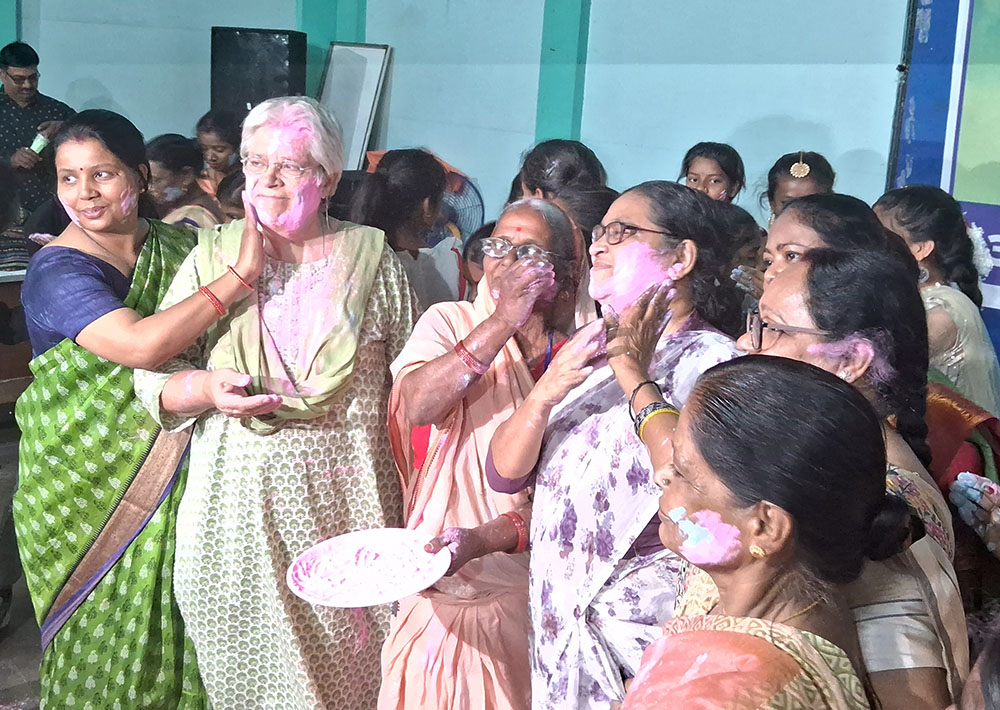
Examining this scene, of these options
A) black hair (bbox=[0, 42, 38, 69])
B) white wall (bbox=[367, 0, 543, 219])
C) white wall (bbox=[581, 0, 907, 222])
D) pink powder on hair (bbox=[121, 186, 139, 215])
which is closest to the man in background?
black hair (bbox=[0, 42, 38, 69])

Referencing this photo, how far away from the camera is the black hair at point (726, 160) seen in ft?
6.08

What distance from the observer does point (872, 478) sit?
1082 mm

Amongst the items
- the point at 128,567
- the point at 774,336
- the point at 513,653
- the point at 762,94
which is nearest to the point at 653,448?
the point at 774,336

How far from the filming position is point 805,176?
181 centimetres

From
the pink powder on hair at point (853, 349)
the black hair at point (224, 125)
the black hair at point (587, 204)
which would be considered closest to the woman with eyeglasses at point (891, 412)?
the pink powder on hair at point (853, 349)

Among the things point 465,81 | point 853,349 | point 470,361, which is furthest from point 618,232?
point 465,81

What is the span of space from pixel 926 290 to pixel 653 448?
2.26ft

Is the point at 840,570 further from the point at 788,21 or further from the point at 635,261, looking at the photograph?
the point at 788,21

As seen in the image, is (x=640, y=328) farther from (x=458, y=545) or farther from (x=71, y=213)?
(x=71, y=213)

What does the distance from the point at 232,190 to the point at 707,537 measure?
4.28 feet

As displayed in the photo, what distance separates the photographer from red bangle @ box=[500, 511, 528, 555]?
1.80 metres

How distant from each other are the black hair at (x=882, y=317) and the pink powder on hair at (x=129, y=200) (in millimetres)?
1306

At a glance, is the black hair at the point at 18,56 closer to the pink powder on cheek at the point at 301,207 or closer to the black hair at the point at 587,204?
the pink powder on cheek at the point at 301,207

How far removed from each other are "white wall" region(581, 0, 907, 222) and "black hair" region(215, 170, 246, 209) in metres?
0.67
